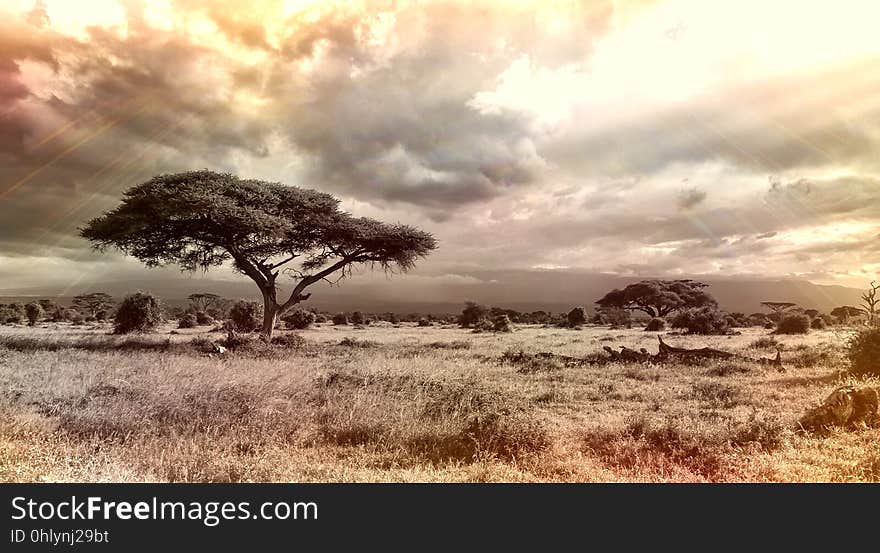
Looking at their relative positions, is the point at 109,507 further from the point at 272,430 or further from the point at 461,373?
the point at 461,373

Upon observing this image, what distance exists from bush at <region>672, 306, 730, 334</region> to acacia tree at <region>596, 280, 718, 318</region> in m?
7.84

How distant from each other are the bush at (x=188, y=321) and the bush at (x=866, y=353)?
28492 millimetres

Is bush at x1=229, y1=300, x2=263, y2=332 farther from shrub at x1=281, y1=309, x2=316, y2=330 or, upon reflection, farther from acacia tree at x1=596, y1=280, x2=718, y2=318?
acacia tree at x1=596, y1=280, x2=718, y2=318

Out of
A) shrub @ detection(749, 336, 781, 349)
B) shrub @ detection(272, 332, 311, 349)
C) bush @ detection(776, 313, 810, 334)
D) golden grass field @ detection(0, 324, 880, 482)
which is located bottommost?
golden grass field @ detection(0, 324, 880, 482)

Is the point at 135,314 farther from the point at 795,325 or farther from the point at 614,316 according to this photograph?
the point at 614,316

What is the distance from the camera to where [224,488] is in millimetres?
7219

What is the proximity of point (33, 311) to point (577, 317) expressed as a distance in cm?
3725

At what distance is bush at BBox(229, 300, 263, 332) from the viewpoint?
26525 mm

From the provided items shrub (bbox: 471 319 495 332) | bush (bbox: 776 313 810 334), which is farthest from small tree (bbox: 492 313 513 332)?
bush (bbox: 776 313 810 334)

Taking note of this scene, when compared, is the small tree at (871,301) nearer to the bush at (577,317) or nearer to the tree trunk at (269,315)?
the tree trunk at (269,315)

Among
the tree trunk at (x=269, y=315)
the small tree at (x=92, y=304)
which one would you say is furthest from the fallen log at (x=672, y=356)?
the small tree at (x=92, y=304)

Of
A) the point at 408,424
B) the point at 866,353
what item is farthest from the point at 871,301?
the point at 408,424

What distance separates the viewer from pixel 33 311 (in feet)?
133

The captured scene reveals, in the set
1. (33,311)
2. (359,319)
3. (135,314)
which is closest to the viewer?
(135,314)
